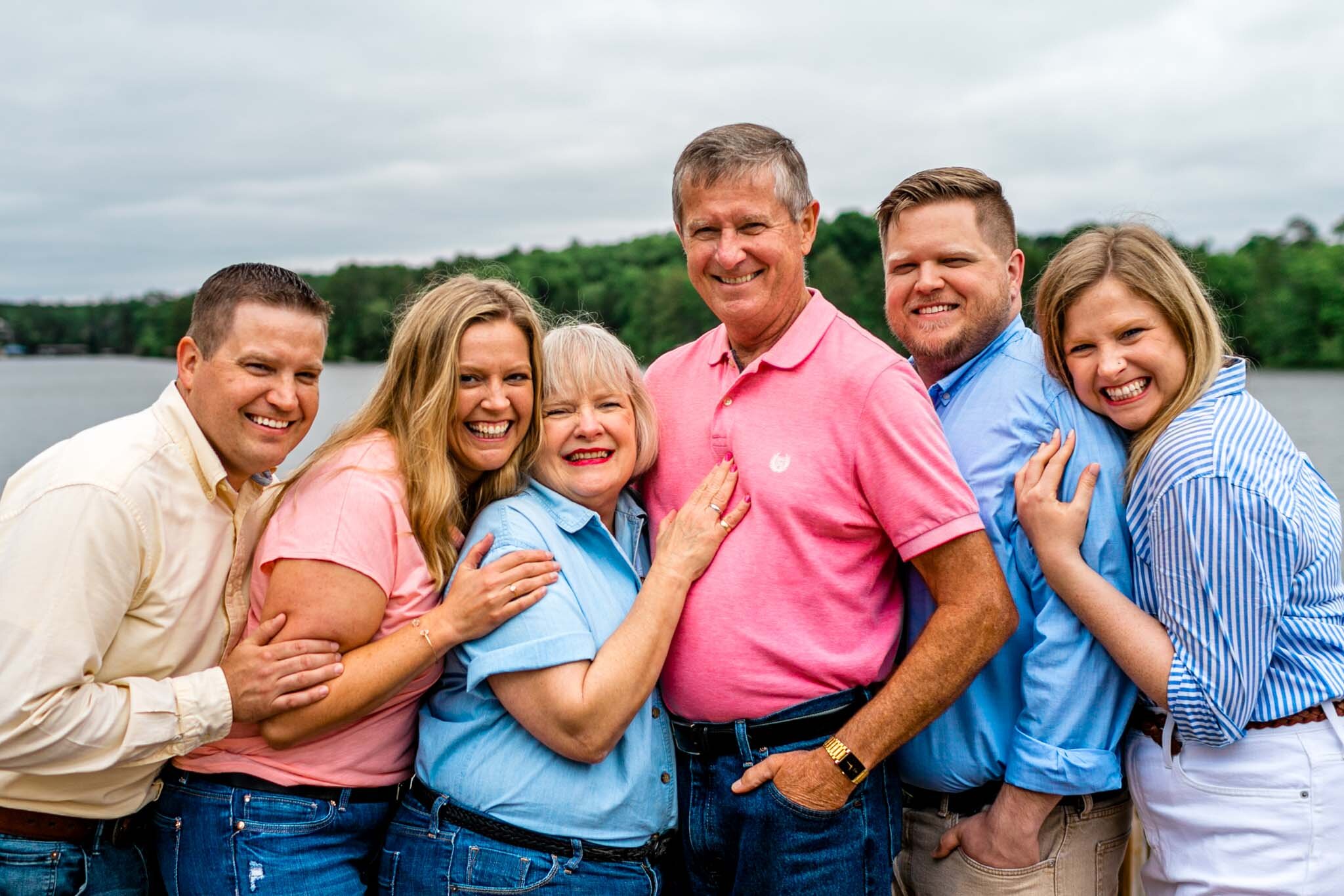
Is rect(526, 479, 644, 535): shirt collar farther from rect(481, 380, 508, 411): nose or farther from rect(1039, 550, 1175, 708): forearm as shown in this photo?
rect(1039, 550, 1175, 708): forearm

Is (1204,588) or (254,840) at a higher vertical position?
(1204,588)

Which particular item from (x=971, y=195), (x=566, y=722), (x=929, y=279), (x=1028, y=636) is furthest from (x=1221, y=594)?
(x=566, y=722)

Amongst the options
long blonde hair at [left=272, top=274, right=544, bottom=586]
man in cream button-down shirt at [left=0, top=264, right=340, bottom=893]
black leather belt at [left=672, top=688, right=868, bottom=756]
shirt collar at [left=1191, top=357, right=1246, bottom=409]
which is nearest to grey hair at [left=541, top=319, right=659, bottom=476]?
long blonde hair at [left=272, top=274, right=544, bottom=586]

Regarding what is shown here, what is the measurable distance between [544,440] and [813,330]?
96cm

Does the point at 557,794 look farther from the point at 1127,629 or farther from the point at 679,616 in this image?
the point at 1127,629

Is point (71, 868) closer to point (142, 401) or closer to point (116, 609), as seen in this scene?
point (116, 609)

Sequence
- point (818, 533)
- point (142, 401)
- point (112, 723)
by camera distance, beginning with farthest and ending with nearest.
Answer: point (142, 401), point (818, 533), point (112, 723)

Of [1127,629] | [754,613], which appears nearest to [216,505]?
[754,613]

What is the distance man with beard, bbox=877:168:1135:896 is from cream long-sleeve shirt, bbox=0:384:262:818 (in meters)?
2.22

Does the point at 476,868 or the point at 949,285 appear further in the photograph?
the point at 949,285

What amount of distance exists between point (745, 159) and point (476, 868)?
2293mm

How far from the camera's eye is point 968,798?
3307mm

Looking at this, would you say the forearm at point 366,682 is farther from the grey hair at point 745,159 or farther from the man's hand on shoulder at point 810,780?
the grey hair at point 745,159

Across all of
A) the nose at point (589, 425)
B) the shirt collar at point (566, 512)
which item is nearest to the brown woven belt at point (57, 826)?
the shirt collar at point (566, 512)
